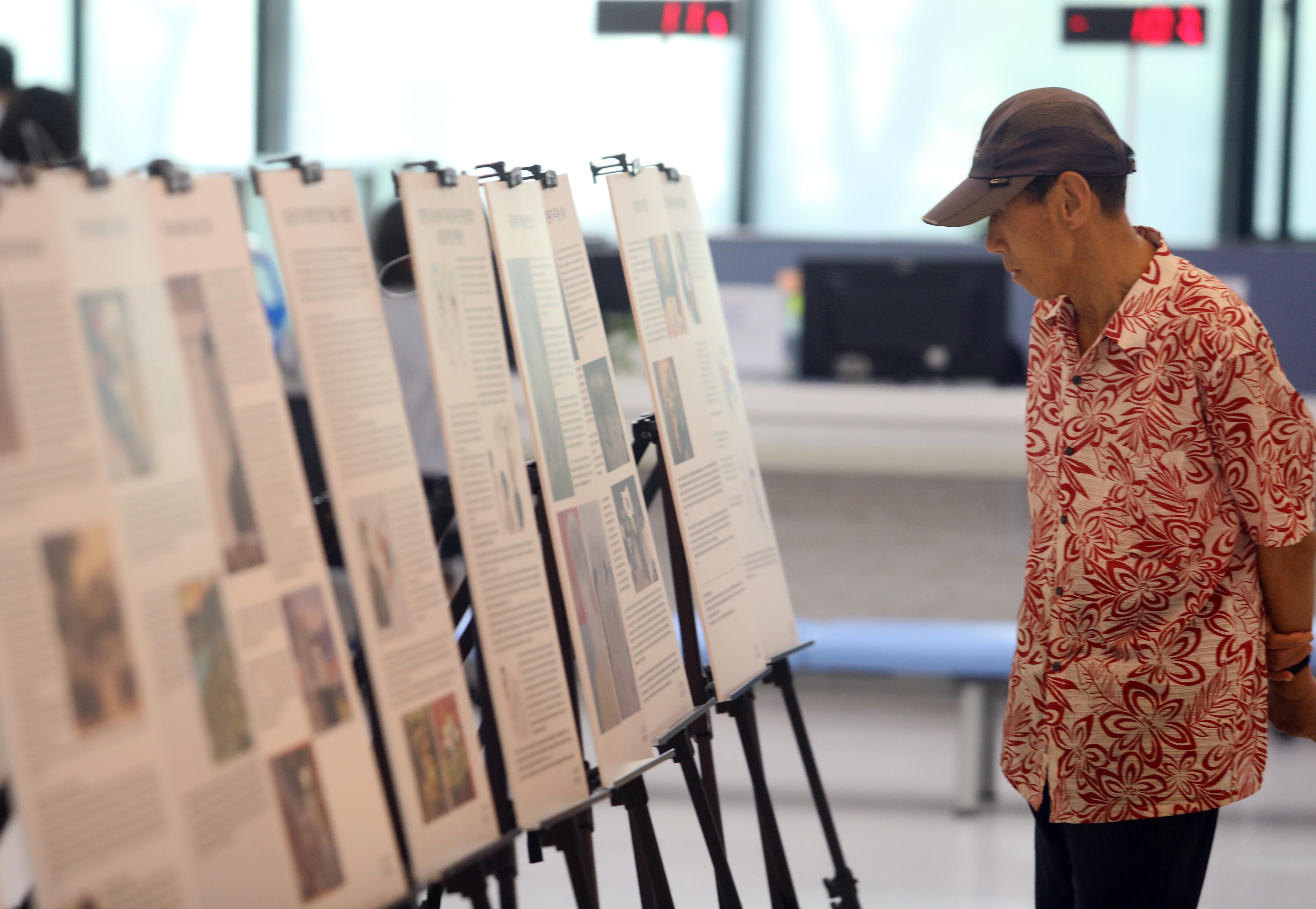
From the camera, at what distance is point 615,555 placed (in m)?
1.77

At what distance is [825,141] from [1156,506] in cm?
516

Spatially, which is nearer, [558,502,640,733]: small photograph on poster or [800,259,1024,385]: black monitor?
[558,502,640,733]: small photograph on poster

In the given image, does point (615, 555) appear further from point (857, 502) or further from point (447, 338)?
point (857, 502)

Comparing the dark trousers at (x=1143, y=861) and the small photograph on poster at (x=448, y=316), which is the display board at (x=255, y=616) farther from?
the dark trousers at (x=1143, y=861)

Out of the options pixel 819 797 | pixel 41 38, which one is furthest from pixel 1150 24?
pixel 41 38

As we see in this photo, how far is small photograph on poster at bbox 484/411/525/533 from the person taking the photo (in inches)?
59.5

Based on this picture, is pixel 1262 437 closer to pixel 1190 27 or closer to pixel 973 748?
pixel 973 748

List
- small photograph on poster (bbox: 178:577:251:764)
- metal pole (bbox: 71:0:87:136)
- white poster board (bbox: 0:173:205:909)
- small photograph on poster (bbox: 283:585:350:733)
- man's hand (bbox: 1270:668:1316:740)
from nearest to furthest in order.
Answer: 1. white poster board (bbox: 0:173:205:909)
2. small photograph on poster (bbox: 178:577:251:764)
3. small photograph on poster (bbox: 283:585:350:733)
4. man's hand (bbox: 1270:668:1316:740)
5. metal pole (bbox: 71:0:87:136)

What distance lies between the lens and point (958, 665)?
3377 millimetres

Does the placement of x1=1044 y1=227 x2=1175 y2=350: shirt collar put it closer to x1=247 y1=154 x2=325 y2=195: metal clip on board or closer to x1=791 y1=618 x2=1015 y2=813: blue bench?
x1=247 y1=154 x2=325 y2=195: metal clip on board

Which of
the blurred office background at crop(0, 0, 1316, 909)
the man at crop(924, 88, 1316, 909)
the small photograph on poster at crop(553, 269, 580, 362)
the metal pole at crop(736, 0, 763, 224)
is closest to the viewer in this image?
the man at crop(924, 88, 1316, 909)

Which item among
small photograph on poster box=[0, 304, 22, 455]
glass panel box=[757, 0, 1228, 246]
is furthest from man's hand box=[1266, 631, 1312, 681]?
glass panel box=[757, 0, 1228, 246]

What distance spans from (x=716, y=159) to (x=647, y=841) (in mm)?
5179

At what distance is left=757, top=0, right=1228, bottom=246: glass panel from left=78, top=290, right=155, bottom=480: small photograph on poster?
5.00m
